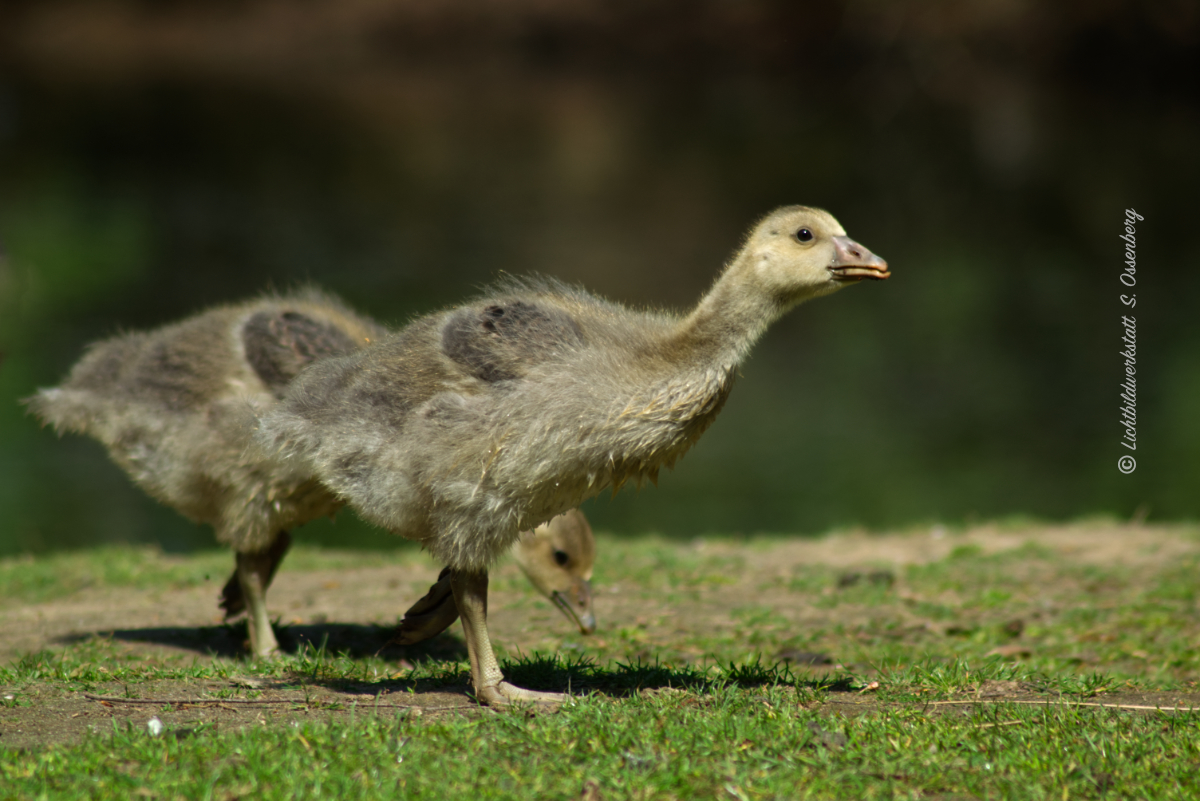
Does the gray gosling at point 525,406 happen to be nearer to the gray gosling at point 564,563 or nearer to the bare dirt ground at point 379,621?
the bare dirt ground at point 379,621

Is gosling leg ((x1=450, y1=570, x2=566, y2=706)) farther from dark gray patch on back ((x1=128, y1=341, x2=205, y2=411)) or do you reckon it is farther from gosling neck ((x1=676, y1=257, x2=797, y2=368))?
dark gray patch on back ((x1=128, y1=341, x2=205, y2=411))

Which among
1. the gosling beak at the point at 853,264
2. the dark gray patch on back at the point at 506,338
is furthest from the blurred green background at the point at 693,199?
the gosling beak at the point at 853,264

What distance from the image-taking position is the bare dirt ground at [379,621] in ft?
18.7

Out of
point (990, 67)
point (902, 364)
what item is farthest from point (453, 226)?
point (990, 67)

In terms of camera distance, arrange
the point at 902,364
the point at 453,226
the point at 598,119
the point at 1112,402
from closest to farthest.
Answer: the point at 1112,402 → the point at 902,364 → the point at 453,226 → the point at 598,119

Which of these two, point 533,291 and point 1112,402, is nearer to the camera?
point 533,291

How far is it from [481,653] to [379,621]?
2.88m

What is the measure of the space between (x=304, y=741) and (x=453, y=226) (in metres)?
25.0

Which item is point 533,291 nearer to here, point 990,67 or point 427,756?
point 427,756

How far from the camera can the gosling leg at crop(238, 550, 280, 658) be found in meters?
7.72

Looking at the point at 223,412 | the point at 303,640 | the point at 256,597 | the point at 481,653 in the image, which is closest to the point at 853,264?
the point at 481,653

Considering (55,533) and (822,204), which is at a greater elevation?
(822,204)

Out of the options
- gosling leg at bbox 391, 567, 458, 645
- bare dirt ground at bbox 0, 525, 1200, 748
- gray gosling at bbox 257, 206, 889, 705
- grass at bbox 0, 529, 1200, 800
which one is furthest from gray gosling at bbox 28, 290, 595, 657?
gray gosling at bbox 257, 206, 889, 705

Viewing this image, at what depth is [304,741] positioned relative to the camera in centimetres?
507
